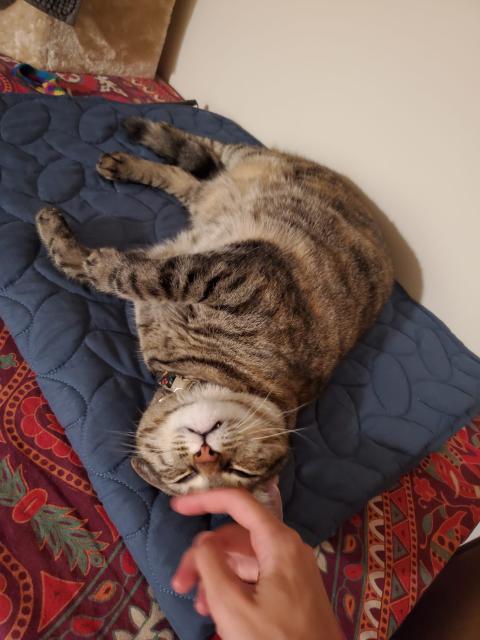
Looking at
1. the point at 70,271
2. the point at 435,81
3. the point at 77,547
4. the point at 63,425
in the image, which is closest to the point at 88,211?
the point at 70,271

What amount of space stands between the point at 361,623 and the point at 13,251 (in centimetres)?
121

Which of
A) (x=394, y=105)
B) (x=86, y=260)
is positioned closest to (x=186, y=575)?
(x=86, y=260)

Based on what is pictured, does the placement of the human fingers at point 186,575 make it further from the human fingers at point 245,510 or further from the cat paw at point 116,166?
the cat paw at point 116,166

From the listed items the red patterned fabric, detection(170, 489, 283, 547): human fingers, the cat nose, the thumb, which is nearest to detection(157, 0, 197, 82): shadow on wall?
the red patterned fabric

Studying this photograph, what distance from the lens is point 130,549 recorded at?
85 cm

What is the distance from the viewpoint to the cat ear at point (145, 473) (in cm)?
93

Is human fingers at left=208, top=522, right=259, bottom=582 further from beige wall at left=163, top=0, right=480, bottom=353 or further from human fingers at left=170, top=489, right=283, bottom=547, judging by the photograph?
beige wall at left=163, top=0, right=480, bottom=353

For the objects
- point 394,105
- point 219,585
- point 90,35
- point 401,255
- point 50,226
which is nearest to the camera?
point 219,585

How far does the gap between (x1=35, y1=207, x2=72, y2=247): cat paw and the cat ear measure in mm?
651

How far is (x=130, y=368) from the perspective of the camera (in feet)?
3.64

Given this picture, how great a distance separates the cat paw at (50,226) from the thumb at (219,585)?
0.96 meters

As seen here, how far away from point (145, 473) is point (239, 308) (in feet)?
1.45

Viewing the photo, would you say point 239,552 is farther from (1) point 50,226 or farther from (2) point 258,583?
(1) point 50,226

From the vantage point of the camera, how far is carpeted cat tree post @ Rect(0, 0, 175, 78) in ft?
5.61
